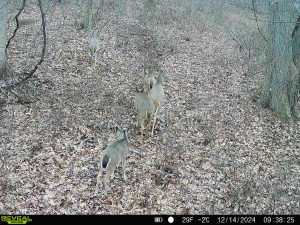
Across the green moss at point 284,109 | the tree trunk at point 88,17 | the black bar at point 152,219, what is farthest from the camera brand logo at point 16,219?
the tree trunk at point 88,17

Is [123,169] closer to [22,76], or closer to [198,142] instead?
[198,142]

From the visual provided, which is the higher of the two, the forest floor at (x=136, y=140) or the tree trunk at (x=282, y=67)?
the tree trunk at (x=282, y=67)

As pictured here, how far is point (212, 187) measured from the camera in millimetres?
9695

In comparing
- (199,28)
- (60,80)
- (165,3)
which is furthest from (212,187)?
(165,3)

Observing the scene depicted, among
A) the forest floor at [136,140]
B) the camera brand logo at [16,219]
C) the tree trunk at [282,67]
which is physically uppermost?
the tree trunk at [282,67]

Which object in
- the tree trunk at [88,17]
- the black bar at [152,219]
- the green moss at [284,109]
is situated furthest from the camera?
the tree trunk at [88,17]

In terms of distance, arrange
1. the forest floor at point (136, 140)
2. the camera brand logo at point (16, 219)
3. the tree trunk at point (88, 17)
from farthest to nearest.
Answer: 1. the tree trunk at point (88, 17)
2. the forest floor at point (136, 140)
3. the camera brand logo at point (16, 219)

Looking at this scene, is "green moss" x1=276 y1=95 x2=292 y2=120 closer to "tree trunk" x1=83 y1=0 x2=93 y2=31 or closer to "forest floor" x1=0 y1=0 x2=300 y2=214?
"forest floor" x1=0 y1=0 x2=300 y2=214

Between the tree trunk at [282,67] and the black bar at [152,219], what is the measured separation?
652 centimetres

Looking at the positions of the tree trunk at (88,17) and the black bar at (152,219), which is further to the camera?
the tree trunk at (88,17)

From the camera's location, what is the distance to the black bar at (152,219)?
774 cm

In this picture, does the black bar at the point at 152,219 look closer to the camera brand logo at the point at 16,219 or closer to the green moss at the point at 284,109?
the camera brand logo at the point at 16,219

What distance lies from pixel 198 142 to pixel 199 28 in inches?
631

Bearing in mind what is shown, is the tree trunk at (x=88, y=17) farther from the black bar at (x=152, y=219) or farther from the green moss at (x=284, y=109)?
the black bar at (x=152, y=219)
